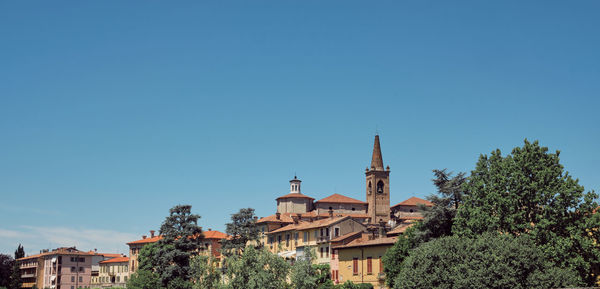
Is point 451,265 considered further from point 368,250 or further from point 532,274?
point 368,250

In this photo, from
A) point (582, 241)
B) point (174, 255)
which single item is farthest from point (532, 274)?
point (174, 255)

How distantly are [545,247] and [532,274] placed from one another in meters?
2.97

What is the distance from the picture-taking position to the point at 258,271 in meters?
46.3

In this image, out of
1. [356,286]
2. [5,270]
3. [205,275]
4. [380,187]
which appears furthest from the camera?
[380,187]

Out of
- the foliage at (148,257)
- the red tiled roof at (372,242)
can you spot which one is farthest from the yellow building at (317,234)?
the foliage at (148,257)

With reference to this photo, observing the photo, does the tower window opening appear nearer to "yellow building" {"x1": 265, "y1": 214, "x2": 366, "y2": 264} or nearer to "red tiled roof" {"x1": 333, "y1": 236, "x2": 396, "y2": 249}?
"yellow building" {"x1": 265, "y1": 214, "x2": 366, "y2": 264}

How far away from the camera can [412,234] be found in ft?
171

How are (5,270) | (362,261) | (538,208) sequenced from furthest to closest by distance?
1. (5,270)
2. (362,261)
3. (538,208)

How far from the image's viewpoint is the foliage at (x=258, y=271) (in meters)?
45.1

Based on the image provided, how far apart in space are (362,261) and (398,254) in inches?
260

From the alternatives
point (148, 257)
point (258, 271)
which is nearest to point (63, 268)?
point (148, 257)

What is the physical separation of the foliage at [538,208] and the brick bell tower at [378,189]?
213 ft

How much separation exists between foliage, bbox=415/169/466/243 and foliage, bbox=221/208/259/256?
30720 millimetres

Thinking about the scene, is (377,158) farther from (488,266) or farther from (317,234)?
(488,266)
